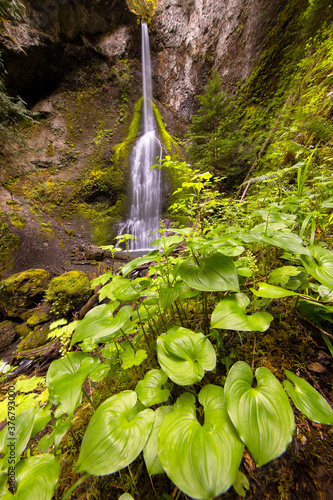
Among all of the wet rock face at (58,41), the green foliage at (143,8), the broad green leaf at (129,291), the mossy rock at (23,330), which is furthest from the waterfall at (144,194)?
the green foliage at (143,8)

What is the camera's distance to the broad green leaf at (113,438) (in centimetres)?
56

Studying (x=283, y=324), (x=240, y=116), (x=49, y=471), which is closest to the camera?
(x=49, y=471)

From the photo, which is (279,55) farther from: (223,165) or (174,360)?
(174,360)

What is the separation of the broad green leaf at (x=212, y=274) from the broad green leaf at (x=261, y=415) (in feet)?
1.12

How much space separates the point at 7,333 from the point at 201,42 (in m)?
17.9

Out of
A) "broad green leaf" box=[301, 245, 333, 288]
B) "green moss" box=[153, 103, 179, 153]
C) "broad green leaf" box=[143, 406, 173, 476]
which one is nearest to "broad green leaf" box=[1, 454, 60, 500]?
"broad green leaf" box=[143, 406, 173, 476]

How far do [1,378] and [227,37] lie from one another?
1552 cm

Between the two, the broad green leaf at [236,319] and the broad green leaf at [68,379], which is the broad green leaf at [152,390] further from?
the broad green leaf at [236,319]

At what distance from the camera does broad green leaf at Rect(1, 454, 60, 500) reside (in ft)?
1.94

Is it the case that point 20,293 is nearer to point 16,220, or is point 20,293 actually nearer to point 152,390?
point 16,220

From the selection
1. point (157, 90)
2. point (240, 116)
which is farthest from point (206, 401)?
point (157, 90)

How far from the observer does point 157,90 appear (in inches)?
523

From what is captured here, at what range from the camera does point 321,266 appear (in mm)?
883

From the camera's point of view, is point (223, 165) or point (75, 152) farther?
point (75, 152)
